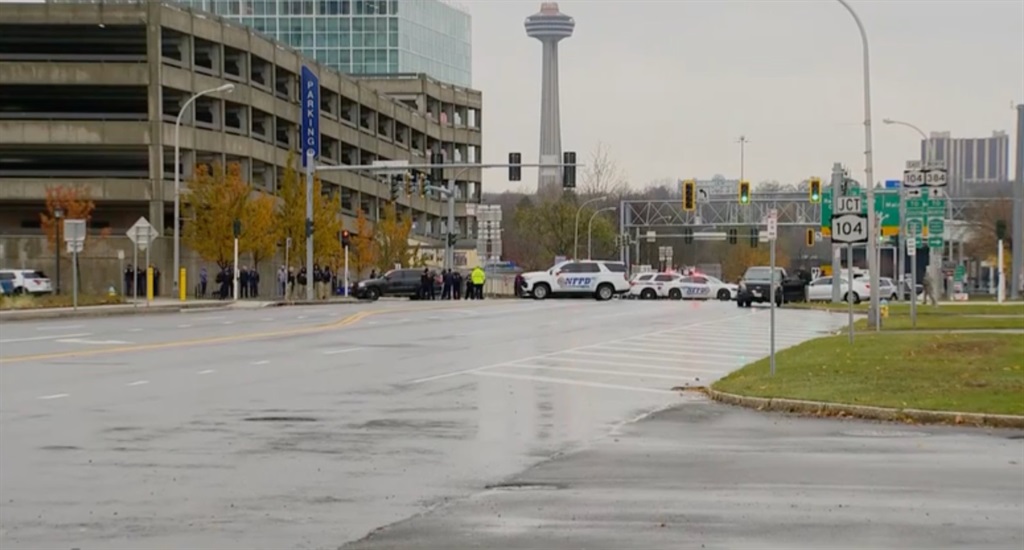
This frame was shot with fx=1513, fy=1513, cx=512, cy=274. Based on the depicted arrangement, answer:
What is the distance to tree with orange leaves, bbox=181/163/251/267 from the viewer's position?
237ft

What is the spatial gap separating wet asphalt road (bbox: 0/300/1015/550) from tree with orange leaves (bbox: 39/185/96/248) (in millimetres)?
35023

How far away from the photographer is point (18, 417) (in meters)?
18.1

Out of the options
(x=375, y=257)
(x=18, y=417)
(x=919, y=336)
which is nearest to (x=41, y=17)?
(x=375, y=257)

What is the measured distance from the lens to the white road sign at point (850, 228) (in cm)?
2869

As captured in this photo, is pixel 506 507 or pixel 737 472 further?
pixel 737 472

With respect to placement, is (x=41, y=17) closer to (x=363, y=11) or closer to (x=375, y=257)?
(x=375, y=257)

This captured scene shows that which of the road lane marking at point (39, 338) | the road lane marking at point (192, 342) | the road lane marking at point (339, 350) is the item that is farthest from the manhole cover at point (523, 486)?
the road lane marking at point (39, 338)

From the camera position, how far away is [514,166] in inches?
2457

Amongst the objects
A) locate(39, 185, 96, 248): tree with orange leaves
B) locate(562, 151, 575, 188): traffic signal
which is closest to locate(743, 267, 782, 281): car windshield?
locate(562, 151, 575, 188): traffic signal

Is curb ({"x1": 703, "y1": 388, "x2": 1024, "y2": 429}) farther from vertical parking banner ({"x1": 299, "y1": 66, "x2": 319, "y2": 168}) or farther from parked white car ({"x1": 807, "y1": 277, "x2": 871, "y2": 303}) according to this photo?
vertical parking banner ({"x1": 299, "y1": 66, "x2": 319, "y2": 168})

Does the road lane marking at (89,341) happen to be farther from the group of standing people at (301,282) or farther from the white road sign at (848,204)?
the group of standing people at (301,282)

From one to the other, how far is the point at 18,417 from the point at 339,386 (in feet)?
20.2

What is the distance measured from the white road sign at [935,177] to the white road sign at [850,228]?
1268cm

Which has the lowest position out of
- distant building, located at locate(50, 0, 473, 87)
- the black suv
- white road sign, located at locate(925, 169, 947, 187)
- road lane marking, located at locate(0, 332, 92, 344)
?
road lane marking, located at locate(0, 332, 92, 344)
